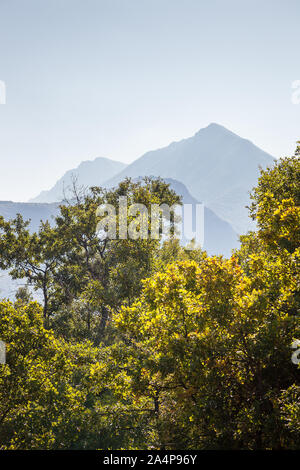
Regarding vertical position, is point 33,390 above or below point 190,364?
below

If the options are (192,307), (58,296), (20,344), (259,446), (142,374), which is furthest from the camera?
(58,296)

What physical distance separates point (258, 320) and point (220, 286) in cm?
113

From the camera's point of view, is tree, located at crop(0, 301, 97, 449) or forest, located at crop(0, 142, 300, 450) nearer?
forest, located at crop(0, 142, 300, 450)

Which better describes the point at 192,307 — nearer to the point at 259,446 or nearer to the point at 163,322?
the point at 163,322

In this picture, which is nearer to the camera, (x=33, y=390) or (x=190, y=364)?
(x=190, y=364)

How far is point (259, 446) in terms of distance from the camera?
6461mm

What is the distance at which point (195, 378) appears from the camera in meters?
6.86

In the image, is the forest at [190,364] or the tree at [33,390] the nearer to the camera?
the forest at [190,364]

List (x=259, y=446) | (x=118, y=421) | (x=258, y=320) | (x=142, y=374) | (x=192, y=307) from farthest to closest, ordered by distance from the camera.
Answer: (x=118, y=421), (x=142, y=374), (x=192, y=307), (x=258, y=320), (x=259, y=446)

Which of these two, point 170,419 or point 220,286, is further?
point 170,419
